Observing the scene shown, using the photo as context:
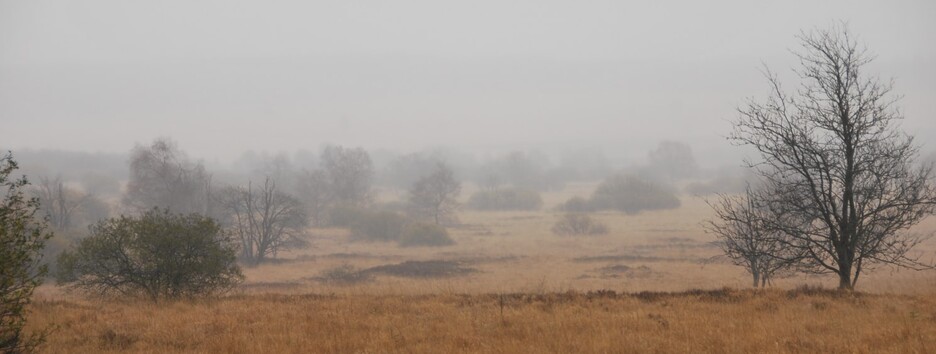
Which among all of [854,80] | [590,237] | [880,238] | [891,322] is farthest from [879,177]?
[590,237]

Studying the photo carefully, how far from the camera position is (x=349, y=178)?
79938 millimetres

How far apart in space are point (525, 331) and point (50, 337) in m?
8.43

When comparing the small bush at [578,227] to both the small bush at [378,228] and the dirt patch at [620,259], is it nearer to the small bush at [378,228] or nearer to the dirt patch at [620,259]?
the dirt patch at [620,259]

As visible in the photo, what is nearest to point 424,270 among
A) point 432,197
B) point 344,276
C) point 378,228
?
point 344,276

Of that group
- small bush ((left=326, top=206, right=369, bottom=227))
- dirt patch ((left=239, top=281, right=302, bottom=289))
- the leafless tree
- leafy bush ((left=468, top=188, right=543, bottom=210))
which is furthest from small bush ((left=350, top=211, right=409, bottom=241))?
leafy bush ((left=468, top=188, right=543, bottom=210))

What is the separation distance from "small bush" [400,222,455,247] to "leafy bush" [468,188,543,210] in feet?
119

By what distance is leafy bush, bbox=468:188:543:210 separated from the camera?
90.6 metres

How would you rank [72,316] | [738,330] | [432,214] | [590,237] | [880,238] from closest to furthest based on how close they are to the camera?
[738,330], [72,316], [880,238], [590,237], [432,214]

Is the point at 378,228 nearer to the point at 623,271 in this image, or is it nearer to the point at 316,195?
the point at 316,195

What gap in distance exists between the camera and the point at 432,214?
70.8m

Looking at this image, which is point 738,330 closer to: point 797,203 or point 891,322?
point 891,322

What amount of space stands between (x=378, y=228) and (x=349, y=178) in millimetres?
21820

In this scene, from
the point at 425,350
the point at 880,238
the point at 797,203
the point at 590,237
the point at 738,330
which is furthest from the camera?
the point at 590,237

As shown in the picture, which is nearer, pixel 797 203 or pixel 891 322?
pixel 891 322
